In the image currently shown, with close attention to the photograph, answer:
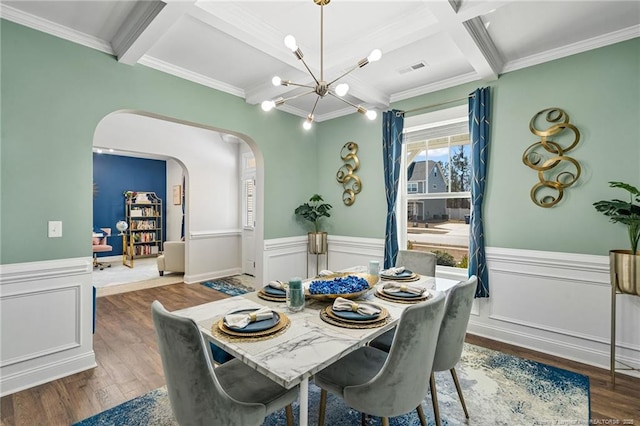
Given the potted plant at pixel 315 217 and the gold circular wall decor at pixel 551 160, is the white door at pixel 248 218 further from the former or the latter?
the gold circular wall decor at pixel 551 160

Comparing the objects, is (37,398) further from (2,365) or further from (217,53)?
(217,53)

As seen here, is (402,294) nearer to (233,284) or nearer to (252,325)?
(252,325)

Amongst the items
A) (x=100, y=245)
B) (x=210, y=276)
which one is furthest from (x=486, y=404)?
(x=100, y=245)

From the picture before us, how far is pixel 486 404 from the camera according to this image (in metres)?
2.08

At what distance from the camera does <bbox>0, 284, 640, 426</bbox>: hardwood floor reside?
1.99 m

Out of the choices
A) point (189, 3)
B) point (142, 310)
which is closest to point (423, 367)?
point (189, 3)

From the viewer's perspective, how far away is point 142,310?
3.99m

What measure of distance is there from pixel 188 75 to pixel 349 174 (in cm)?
230

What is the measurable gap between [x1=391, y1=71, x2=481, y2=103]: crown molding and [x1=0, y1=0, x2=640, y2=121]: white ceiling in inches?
0.9

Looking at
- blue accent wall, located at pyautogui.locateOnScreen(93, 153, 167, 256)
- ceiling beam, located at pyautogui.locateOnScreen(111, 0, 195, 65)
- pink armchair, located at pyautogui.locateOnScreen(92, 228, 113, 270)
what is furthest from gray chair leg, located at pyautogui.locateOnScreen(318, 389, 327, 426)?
blue accent wall, located at pyautogui.locateOnScreen(93, 153, 167, 256)

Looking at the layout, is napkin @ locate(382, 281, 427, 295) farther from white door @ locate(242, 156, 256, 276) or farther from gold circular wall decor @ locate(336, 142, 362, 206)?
white door @ locate(242, 156, 256, 276)

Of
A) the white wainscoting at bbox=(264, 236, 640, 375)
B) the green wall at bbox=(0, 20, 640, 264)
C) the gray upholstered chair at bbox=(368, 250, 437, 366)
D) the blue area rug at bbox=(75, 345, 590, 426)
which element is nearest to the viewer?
the blue area rug at bbox=(75, 345, 590, 426)

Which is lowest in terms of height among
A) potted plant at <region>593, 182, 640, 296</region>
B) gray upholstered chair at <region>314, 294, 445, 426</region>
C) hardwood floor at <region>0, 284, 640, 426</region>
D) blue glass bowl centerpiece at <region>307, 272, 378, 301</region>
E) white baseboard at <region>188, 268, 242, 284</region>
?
hardwood floor at <region>0, 284, 640, 426</region>

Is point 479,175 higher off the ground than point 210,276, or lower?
higher
